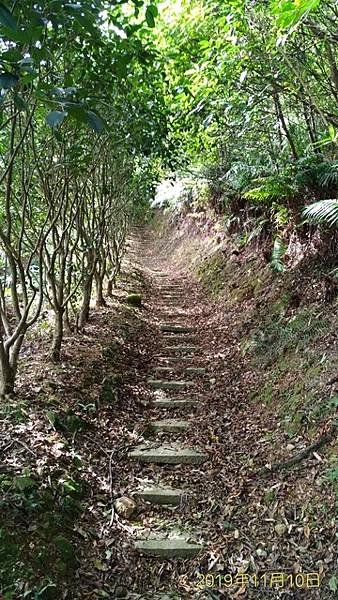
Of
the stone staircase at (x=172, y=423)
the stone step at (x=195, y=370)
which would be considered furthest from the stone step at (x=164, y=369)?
the stone step at (x=195, y=370)

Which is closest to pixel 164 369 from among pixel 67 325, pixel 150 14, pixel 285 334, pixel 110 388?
pixel 110 388

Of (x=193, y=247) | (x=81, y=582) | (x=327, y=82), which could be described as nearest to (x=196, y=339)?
(x=327, y=82)

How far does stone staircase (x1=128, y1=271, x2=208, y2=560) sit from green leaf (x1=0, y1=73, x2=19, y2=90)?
307 centimetres

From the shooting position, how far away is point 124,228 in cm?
1234

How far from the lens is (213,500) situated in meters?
3.85

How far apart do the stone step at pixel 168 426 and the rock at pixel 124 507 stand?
1197mm

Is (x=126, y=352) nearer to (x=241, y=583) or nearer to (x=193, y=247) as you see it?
(x=241, y=583)

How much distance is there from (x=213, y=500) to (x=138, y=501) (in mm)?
599

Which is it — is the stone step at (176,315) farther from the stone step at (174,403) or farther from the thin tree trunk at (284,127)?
the stone step at (174,403)

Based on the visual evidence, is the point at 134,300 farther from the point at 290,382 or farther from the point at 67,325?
the point at 290,382

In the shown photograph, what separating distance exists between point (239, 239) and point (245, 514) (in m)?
7.28

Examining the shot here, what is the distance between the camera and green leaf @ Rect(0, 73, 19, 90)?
1.39 meters

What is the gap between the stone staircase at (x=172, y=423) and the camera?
341cm

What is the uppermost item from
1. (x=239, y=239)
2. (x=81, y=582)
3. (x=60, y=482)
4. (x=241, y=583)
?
(x=239, y=239)
